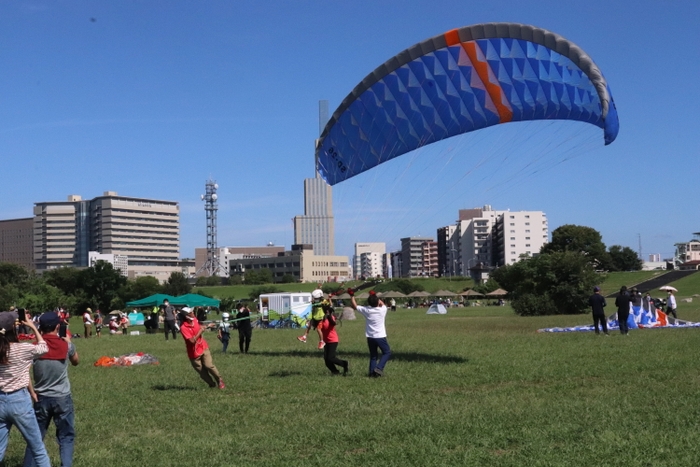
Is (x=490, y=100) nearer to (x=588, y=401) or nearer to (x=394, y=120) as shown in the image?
(x=394, y=120)

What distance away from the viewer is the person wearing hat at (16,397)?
6426mm

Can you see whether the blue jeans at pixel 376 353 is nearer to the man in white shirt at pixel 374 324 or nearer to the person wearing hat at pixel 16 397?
the man in white shirt at pixel 374 324

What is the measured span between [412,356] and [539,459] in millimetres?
10277

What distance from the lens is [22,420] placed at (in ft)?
21.1

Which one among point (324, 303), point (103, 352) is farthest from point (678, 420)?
point (103, 352)

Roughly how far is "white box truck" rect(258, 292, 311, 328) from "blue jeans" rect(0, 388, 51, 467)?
111 feet

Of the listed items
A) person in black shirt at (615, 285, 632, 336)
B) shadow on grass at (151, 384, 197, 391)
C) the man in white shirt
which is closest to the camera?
shadow on grass at (151, 384, 197, 391)

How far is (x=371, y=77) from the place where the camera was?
54.5 feet

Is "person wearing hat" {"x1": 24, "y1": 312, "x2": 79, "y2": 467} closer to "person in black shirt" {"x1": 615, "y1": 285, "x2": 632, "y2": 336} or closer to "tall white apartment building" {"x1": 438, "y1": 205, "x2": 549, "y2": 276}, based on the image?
"person in black shirt" {"x1": 615, "y1": 285, "x2": 632, "y2": 336}

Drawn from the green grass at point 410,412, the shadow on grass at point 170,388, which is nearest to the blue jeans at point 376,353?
the green grass at point 410,412

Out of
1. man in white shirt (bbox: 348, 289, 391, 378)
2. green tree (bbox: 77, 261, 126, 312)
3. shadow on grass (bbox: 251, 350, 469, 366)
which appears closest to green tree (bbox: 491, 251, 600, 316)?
shadow on grass (bbox: 251, 350, 469, 366)

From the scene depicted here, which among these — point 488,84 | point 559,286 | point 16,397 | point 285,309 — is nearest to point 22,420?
point 16,397

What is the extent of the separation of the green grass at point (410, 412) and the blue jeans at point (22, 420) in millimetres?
1078

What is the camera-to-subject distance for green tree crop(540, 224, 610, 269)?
11188 centimetres
